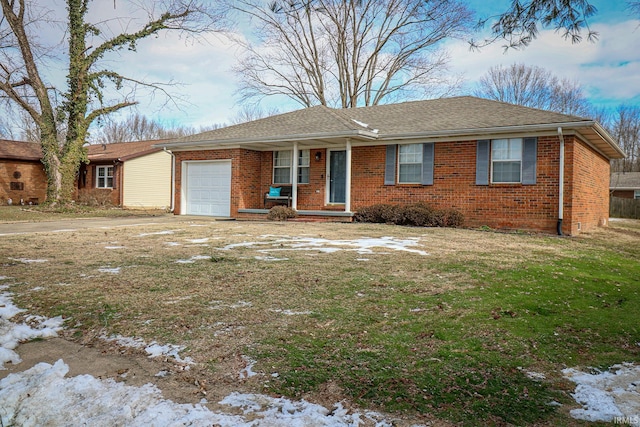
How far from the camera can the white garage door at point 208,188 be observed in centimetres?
1711

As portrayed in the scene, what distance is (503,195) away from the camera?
12742 mm

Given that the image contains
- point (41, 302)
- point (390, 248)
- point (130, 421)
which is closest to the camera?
point (130, 421)

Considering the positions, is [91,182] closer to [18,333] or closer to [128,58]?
[128,58]

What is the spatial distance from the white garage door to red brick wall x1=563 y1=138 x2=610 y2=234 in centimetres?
1094

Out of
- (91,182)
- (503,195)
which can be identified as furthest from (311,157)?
(91,182)

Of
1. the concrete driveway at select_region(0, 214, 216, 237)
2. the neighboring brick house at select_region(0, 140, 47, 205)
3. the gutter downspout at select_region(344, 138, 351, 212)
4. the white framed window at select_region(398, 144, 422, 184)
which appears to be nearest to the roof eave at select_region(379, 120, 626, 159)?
the white framed window at select_region(398, 144, 422, 184)

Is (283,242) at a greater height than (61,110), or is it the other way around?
(61,110)

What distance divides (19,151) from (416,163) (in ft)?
80.9

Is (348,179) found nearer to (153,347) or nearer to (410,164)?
(410,164)

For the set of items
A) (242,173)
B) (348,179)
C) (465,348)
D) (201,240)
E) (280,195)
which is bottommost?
(465,348)

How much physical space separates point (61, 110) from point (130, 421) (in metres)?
21.1

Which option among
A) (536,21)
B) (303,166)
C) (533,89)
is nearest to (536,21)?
(536,21)

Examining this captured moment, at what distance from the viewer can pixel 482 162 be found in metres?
13.0

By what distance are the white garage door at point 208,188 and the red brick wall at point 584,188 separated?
1094 centimetres
